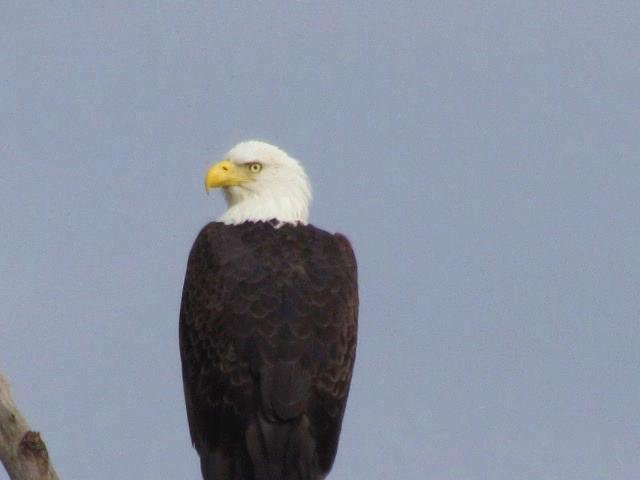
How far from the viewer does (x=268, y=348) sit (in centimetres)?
764

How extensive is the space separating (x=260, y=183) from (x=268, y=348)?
185cm

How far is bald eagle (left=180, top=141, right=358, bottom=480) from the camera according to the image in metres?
7.68

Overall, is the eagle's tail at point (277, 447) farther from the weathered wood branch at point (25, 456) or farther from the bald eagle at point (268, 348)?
the weathered wood branch at point (25, 456)

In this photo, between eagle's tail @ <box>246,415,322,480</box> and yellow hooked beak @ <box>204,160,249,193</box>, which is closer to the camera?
eagle's tail @ <box>246,415,322,480</box>

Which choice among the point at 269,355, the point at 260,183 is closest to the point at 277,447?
the point at 269,355

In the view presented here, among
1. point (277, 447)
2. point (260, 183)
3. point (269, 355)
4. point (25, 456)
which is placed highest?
point (260, 183)

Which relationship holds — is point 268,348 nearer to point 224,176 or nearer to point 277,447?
point 277,447

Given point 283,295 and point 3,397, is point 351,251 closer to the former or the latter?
point 283,295

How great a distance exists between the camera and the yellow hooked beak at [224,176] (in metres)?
9.03

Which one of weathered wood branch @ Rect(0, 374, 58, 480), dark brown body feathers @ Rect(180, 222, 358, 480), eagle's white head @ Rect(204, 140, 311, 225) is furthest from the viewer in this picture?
eagle's white head @ Rect(204, 140, 311, 225)

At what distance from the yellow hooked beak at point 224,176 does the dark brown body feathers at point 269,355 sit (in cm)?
85

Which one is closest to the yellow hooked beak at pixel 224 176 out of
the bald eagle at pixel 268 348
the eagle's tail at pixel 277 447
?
the bald eagle at pixel 268 348

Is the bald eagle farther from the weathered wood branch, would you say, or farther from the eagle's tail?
the weathered wood branch

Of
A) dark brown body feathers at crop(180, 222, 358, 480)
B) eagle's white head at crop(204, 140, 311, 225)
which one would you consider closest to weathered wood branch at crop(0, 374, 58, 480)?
dark brown body feathers at crop(180, 222, 358, 480)
